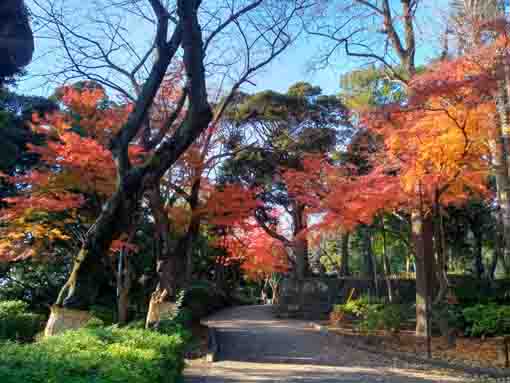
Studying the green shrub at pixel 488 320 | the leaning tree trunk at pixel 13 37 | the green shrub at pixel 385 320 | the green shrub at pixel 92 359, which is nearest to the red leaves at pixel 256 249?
the green shrub at pixel 385 320

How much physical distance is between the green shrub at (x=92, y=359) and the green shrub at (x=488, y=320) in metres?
8.77

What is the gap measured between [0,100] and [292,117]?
11686 millimetres

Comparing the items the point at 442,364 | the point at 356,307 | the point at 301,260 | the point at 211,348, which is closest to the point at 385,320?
the point at 356,307

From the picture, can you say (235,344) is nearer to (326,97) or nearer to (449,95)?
(449,95)

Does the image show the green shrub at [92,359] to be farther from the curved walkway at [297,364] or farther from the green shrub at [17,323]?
the green shrub at [17,323]

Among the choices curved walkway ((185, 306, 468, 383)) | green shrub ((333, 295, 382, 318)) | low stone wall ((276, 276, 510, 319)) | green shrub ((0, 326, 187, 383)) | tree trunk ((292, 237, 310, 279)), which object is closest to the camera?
green shrub ((0, 326, 187, 383))

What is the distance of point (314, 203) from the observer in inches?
546

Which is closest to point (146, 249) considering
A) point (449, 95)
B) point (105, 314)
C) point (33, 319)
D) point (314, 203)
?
point (105, 314)

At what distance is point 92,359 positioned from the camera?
404 centimetres

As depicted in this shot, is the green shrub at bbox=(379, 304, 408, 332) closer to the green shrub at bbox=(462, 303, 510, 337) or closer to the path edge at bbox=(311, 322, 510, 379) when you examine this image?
the path edge at bbox=(311, 322, 510, 379)

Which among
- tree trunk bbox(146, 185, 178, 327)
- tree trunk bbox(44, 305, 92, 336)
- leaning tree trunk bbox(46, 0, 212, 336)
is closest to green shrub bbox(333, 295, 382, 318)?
tree trunk bbox(146, 185, 178, 327)

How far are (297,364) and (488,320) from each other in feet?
18.2

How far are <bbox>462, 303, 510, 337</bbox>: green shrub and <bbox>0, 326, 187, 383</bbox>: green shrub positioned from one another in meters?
8.77

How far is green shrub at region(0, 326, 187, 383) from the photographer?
131 inches
